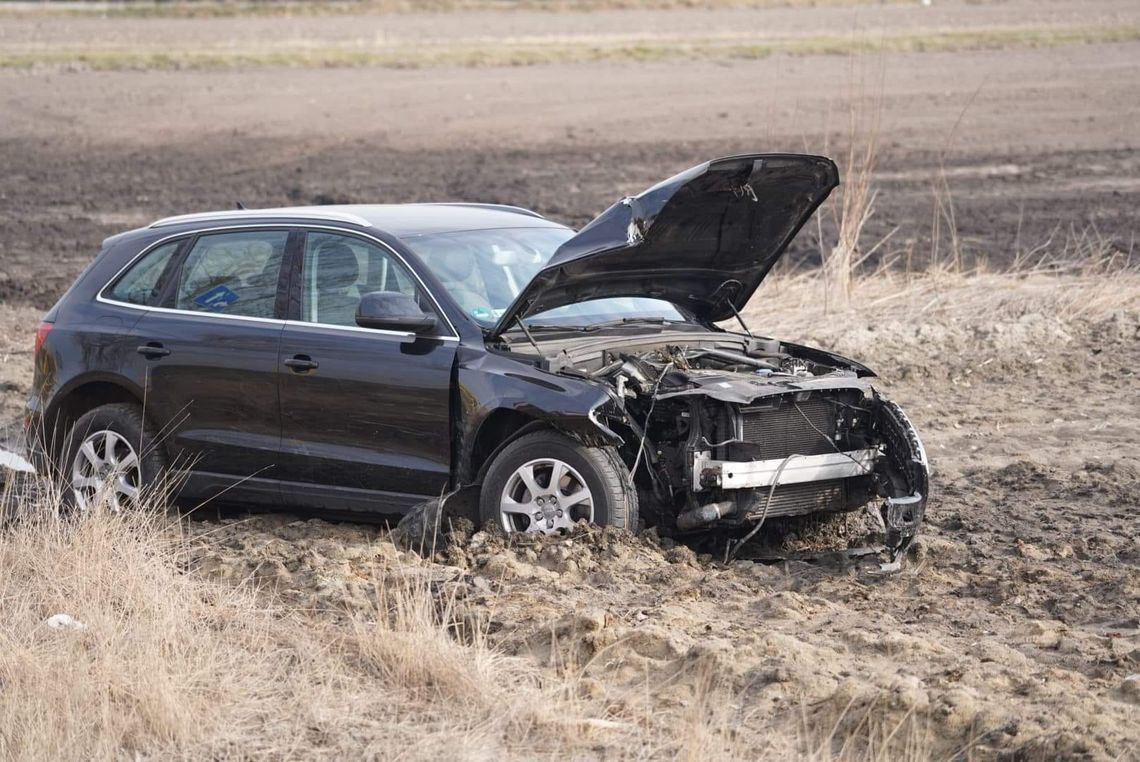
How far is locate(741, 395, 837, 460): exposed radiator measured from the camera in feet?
24.3

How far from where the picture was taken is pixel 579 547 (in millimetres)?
7285

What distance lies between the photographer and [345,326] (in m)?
8.13

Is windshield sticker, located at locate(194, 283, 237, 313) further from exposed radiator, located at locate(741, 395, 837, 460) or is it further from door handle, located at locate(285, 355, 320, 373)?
exposed radiator, located at locate(741, 395, 837, 460)

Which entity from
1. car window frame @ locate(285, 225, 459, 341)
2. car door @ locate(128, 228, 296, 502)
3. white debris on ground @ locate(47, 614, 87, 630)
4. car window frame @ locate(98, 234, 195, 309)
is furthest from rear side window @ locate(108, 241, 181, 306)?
white debris on ground @ locate(47, 614, 87, 630)

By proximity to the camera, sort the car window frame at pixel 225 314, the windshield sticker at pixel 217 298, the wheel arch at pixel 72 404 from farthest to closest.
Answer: the wheel arch at pixel 72 404 < the windshield sticker at pixel 217 298 < the car window frame at pixel 225 314

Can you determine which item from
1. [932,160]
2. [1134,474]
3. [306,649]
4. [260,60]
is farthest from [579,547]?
[260,60]

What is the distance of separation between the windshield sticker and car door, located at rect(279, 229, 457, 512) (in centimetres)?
42

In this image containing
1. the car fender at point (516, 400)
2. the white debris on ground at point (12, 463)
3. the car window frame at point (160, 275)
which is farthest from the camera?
A: the white debris on ground at point (12, 463)

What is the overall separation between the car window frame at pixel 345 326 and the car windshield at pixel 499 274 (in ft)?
0.30

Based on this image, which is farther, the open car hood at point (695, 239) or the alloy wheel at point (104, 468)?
the alloy wheel at point (104, 468)

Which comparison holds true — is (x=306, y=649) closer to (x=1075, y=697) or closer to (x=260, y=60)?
(x=1075, y=697)

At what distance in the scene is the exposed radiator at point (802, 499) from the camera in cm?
743

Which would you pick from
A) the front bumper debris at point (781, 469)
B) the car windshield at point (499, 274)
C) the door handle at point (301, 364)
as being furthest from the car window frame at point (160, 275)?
the front bumper debris at point (781, 469)

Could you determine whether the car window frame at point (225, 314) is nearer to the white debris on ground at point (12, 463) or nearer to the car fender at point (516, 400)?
the car fender at point (516, 400)
